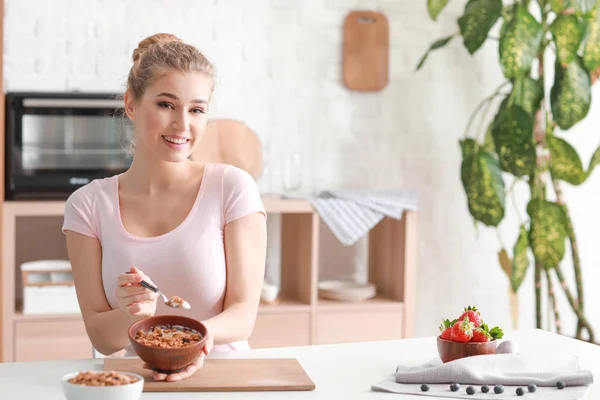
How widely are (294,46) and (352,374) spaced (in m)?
2.58

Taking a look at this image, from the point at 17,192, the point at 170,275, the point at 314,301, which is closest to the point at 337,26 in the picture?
the point at 314,301

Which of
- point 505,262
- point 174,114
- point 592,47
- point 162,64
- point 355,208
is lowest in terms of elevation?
point 505,262

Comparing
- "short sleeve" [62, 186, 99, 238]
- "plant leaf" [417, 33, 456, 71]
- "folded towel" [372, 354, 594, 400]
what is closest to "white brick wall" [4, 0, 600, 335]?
"plant leaf" [417, 33, 456, 71]

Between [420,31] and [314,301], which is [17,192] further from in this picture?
[420,31]

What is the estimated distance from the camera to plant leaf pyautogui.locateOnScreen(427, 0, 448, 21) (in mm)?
3928

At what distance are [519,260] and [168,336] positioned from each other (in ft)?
8.00

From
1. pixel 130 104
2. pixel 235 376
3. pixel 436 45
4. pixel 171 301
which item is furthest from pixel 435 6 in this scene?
pixel 235 376

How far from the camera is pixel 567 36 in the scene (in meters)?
3.65

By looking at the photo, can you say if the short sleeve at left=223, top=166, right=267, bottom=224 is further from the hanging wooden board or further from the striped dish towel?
the hanging wooden board

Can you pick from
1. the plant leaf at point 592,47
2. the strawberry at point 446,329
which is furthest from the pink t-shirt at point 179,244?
the plant leaf at point 592,47

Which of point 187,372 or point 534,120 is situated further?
point 534,120

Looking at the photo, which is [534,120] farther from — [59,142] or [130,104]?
[130,104]

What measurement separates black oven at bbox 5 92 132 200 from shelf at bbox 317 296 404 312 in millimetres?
1039

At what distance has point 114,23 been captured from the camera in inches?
153
